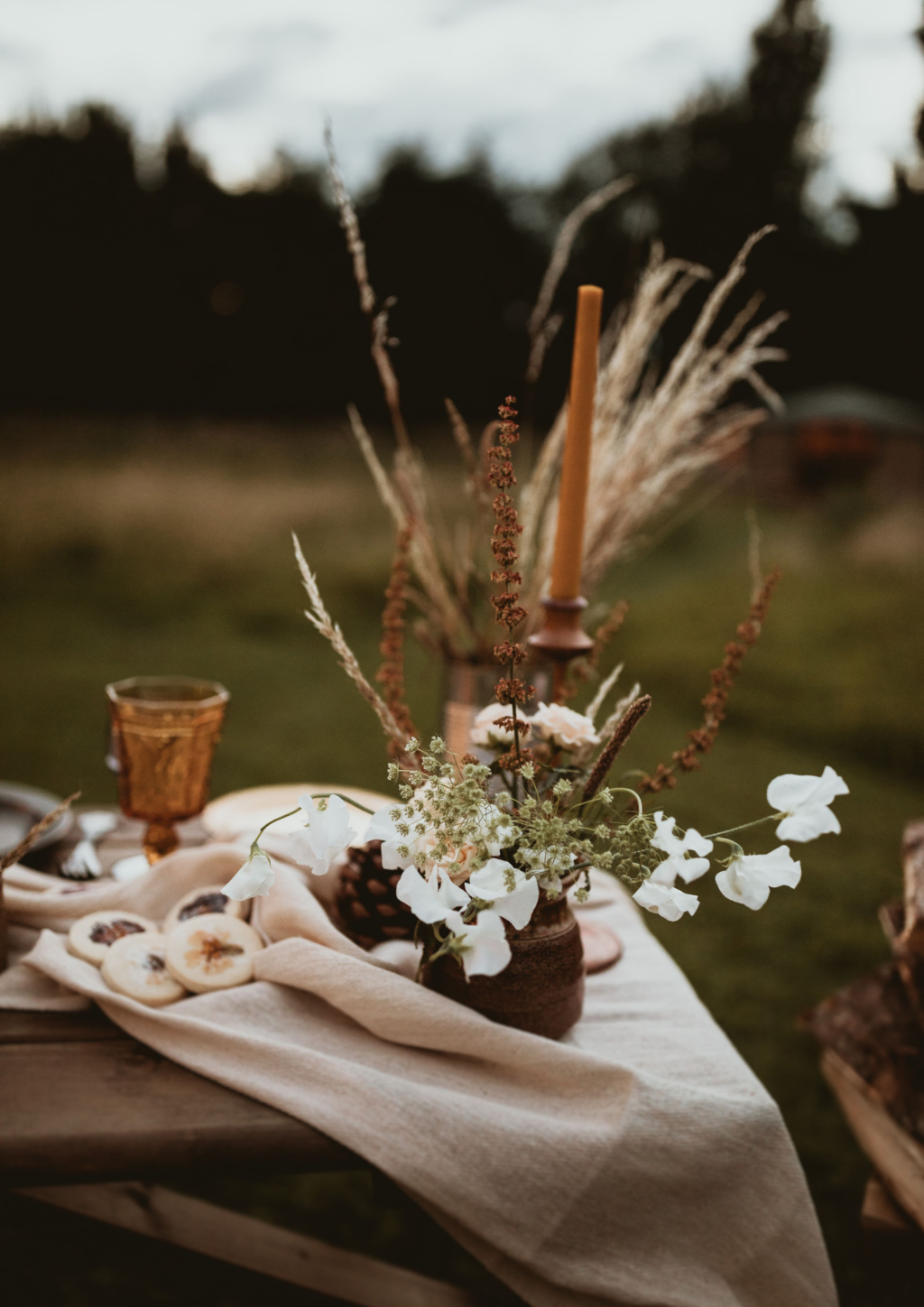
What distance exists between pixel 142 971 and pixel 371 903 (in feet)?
0.82

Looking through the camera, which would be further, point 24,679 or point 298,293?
point 298,293

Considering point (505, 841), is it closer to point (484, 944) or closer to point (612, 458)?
point (484, 944)

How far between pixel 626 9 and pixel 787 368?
1109 centimetres

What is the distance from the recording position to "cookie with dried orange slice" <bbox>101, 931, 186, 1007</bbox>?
3.09ft

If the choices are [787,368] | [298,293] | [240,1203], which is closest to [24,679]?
[240,1203]

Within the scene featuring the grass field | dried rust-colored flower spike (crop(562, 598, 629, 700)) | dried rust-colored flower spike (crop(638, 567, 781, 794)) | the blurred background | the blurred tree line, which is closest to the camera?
dried rust-colored flower spike (crop(638, 567, 781, 794))

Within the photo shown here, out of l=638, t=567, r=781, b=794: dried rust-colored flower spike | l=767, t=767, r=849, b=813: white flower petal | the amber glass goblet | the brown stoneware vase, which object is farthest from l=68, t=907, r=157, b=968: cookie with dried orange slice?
l=767, t=767, r=849, b=813: white flower petal

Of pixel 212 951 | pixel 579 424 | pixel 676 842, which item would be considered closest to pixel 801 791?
pixel 676 842

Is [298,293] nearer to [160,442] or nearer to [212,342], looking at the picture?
[212,342]

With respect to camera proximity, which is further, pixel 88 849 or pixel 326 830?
pixel 88 849

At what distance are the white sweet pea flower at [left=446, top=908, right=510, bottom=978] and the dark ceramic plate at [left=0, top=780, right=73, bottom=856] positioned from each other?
2.70ft

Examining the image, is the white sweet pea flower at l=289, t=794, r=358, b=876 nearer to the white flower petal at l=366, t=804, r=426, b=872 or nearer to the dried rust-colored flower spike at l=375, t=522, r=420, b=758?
the white flower petal at l=366, t=804, r=426, b=872

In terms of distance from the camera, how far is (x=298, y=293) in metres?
11.4

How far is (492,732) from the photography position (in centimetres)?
89
